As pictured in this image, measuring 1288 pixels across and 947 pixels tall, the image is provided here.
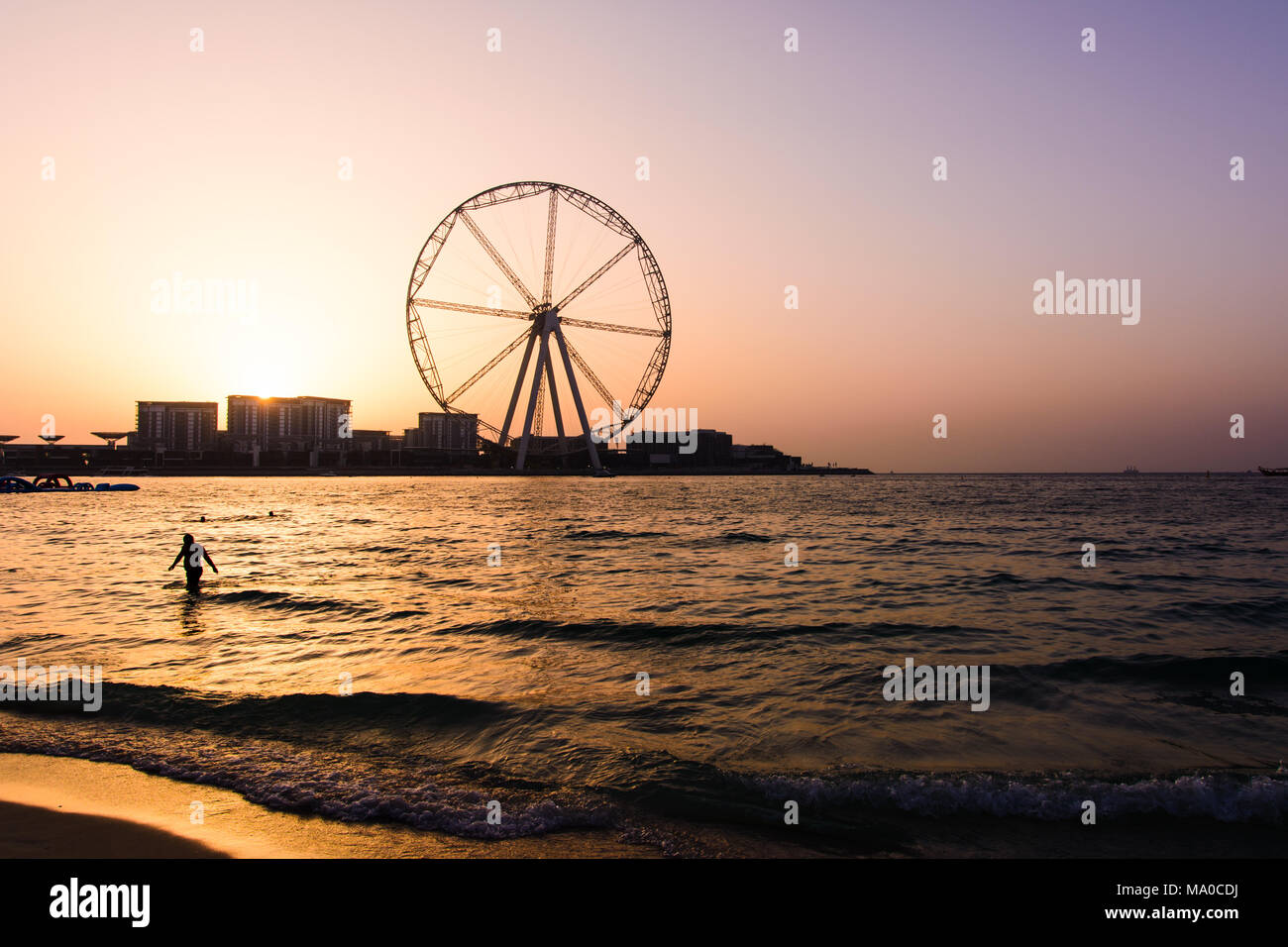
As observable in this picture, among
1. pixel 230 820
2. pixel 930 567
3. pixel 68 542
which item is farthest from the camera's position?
pixel 68 542

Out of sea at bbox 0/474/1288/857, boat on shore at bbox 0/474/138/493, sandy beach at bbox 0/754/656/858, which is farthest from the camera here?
boat on shore at bbox 0/474/138/493

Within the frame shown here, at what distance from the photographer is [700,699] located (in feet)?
31.9

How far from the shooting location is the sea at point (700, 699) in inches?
250

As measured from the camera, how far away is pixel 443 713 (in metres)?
9.10

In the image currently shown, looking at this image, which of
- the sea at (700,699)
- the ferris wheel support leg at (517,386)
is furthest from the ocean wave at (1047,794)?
the ferris wheel support leg at (517,386)

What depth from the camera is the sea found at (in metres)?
6.34

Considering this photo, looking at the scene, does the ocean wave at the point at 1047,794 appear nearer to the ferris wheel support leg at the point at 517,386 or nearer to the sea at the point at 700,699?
the sea at the point at 700,699

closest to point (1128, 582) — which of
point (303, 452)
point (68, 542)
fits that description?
point (68, 542)

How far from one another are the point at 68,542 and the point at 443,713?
30800 millimetres

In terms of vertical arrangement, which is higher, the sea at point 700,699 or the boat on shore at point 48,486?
the boat on shore at point 48,486

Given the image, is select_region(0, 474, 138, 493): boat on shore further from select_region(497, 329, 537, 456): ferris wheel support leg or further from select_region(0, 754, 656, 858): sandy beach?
select_region(0, 754, 656, 858): sandy beach

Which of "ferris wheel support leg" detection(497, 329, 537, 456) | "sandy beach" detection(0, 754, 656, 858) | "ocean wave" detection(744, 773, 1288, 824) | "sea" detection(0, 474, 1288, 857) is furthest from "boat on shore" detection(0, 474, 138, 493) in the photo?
"ocean wave" detection(744, 773, 1288, 824)
